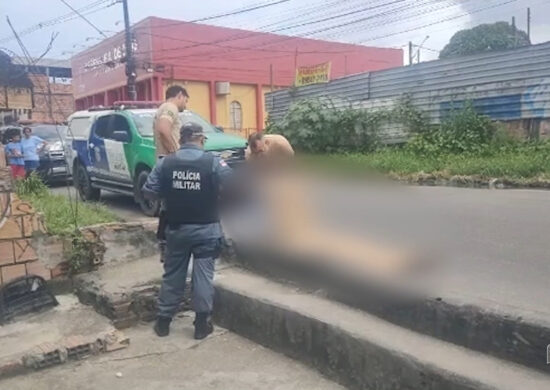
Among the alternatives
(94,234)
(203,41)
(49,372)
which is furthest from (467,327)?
(203,41)

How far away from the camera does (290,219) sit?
5223 mm

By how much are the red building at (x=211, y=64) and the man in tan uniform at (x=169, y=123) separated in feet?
→ 60.1

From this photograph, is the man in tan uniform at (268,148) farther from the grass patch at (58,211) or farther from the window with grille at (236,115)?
the window with grille at (236,115)

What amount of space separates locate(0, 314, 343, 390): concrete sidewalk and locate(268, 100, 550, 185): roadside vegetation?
15.3 feet

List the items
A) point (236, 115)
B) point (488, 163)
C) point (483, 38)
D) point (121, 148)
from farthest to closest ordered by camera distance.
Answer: point (236, 115)
point (483, 38)
point (488, 163)
point (121, 148)

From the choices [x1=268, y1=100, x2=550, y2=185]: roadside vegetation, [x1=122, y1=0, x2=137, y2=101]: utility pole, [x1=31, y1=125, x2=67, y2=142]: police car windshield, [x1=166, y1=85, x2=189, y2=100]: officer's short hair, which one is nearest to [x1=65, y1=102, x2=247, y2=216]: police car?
[x1=268, y1=100, x2=550, y2=185]: roadside vegetation

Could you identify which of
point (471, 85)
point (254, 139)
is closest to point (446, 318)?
point (254, 139)

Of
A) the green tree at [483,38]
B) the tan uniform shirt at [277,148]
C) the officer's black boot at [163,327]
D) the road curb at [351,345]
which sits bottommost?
the officer's black boot at [163,327]

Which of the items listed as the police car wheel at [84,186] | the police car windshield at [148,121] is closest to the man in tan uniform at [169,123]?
the police car windshield at [148,121]

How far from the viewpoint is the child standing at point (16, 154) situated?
1041 centimetres

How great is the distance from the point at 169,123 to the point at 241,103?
69.9 feet

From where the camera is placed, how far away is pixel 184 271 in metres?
4.50

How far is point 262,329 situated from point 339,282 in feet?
2.28

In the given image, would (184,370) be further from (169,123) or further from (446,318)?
(169,123)
